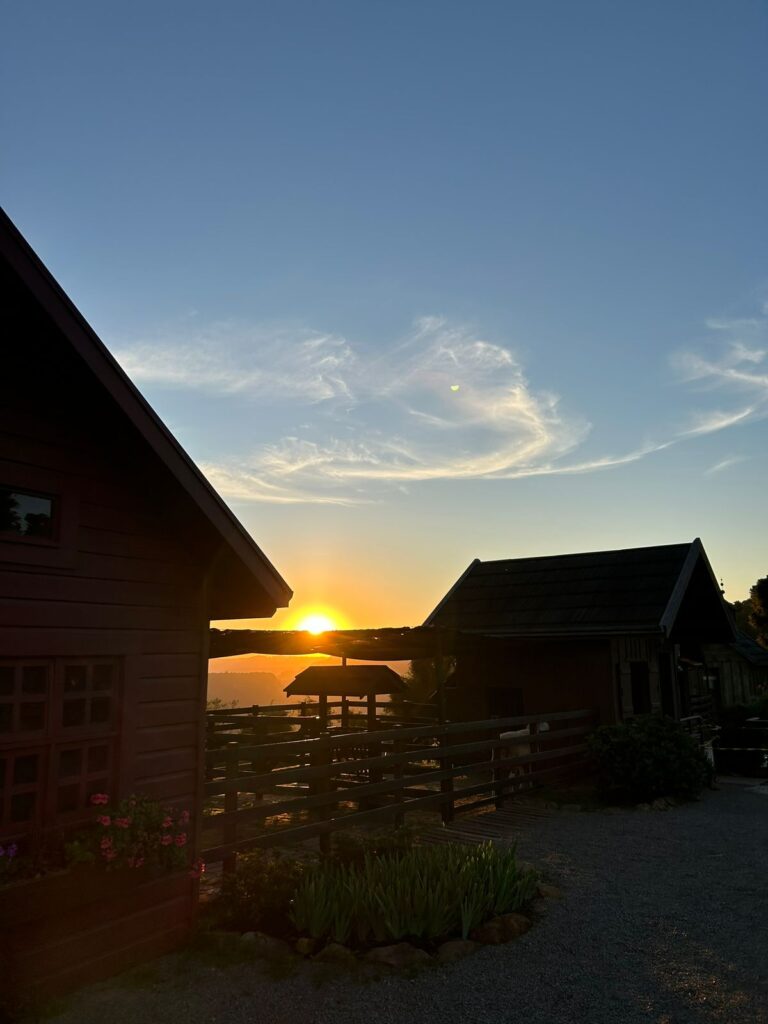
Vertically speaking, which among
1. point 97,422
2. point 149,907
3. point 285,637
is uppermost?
point 97,422

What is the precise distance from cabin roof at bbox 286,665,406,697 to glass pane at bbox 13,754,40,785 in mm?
7868

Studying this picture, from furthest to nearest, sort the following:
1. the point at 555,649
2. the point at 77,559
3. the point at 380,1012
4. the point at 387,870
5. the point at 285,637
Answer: the point at 555,649, the point at 285,637, the point at 387,870, the point at 77,559, the point at 380,1012

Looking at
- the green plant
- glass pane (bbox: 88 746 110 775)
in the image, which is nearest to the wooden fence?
the green plant

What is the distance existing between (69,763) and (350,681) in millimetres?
7793

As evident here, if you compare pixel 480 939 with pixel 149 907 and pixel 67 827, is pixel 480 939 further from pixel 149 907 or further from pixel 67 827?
pixel 67 827

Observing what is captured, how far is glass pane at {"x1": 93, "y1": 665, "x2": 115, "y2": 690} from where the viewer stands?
6605mm

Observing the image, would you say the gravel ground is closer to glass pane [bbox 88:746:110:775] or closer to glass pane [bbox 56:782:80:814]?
glass pane [bbox 56:782:80:814]

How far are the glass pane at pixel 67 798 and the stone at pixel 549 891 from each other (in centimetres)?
486

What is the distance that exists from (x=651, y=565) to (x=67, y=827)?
15.9m

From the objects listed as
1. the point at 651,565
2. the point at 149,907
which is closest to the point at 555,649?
the point at 651,565

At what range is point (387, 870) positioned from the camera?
7.11 metres

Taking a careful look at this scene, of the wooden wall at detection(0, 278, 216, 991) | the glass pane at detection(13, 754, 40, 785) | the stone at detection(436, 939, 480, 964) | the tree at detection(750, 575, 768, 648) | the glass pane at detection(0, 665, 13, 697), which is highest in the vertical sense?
the tree at detection(750, 575, 768, 648)

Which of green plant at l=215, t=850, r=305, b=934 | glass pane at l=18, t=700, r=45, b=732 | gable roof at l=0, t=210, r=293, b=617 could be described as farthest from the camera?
green plant at l=215, t=850, r=305, b=934

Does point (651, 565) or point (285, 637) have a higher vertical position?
point (651, 565)
